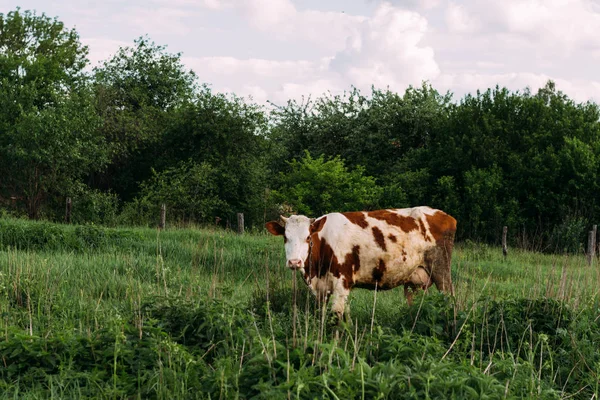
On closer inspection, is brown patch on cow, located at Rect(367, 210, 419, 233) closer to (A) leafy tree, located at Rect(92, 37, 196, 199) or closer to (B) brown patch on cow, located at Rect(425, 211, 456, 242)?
(B) brown patch on cow, located at Rect(425, 211, 456, 242)

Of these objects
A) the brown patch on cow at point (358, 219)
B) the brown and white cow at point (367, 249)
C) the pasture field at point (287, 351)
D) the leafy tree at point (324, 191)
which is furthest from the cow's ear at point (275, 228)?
the leafy tree at point (324, 191)

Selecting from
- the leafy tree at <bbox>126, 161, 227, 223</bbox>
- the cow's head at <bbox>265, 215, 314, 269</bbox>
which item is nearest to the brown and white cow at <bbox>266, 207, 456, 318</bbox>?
the cow's head at <bbox>265, 215, 314, 269</bbox>

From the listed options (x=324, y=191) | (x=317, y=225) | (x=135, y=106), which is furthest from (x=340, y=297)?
(x=135, y=106)

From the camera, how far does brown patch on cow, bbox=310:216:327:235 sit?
9259 mm

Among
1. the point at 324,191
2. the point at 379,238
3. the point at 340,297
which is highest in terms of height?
the point at 324,191

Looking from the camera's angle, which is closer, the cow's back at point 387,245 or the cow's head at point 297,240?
the cow's head at point 297,240

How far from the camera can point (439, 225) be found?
1045 cm

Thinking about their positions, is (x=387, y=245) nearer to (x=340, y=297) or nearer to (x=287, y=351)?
(x=340, y=297)

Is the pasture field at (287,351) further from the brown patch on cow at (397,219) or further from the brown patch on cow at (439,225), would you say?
the brown patch on cow at (439,225)

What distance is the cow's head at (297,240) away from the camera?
8.52m

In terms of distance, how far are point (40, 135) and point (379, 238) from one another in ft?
80.5

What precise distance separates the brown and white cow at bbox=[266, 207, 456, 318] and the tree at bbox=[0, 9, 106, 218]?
78.2 feet

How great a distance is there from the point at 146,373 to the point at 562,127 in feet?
93.6

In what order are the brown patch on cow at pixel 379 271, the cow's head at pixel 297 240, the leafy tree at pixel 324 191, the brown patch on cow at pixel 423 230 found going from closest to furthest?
the cow's head at pixel 297 240 → the brown patch on cow at pixel 379 271 → the brown patch on cow at pixel 423 230 → the leafy tree at pixel 324 191
